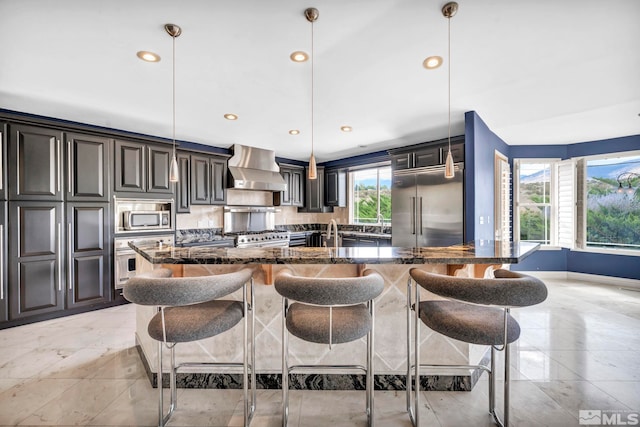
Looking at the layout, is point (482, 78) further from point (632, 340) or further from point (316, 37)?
point (632, 340)

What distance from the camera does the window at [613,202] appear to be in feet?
14.4

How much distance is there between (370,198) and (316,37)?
4244 mm

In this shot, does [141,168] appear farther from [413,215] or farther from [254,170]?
[413,215]

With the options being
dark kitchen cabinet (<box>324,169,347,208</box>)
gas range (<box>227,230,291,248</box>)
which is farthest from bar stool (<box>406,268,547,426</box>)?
dark kitchen cabinet (<box>324,169,347,208</box>)

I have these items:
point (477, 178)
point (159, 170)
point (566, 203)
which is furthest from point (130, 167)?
point (566, 203)

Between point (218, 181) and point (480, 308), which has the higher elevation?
point (218, 181)

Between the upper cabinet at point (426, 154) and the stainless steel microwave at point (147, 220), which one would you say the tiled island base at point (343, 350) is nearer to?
the stainless steel microwave at point (147, 220)

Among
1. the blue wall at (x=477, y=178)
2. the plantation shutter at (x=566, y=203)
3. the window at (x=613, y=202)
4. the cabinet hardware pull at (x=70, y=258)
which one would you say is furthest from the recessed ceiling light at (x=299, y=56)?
the window at (x=613, y=202)

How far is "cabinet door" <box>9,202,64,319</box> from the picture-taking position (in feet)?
9.66

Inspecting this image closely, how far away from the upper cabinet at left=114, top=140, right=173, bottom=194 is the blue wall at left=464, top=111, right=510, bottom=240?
12.9 ft

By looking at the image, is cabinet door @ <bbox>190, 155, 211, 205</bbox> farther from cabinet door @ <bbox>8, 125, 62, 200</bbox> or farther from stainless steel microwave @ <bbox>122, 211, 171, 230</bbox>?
cabinet door @ <bbox>8, 125, 62, 200</bbox>

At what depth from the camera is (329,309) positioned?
1438mm

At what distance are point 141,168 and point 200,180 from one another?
0.86 metres

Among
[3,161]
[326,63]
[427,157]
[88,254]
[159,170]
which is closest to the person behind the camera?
[326,63]
